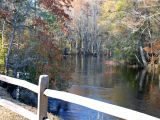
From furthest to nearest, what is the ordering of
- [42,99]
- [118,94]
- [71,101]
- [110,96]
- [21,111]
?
[118,94] < [110,96] < [21,111] < [42,99] < [71,101]

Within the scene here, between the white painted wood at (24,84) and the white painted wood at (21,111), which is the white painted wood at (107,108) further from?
the white painted wood at (21,111)

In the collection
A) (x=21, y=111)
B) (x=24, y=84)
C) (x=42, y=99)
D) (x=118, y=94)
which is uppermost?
(x=24, y=84)

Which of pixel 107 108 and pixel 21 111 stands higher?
pixel 107 108

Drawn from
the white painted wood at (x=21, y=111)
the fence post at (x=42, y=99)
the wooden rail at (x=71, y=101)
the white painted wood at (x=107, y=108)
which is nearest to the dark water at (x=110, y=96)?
the white painted wood at (x=21, y=111)

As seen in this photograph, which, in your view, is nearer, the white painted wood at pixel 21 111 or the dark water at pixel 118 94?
the white painted wood at pixel 21 111

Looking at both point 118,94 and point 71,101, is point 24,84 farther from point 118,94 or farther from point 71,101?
point 118,94

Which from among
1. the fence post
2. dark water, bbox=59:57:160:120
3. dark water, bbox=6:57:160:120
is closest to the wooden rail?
the fence post

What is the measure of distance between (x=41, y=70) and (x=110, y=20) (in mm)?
34727

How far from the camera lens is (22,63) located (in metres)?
16.9

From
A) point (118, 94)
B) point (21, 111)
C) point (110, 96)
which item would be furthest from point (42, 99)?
point (118, 94)

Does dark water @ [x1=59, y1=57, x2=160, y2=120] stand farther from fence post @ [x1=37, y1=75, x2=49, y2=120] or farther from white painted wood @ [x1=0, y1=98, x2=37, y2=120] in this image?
fence post @ [x1=37, y1=75, x2=49, y2=120]

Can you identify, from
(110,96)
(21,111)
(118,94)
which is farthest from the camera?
(118,94)

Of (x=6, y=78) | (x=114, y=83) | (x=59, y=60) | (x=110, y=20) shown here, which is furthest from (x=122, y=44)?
(x=6, y=78)

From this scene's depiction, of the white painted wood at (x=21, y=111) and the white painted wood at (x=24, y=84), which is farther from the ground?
the white painted wood at (x=24, y=84)
